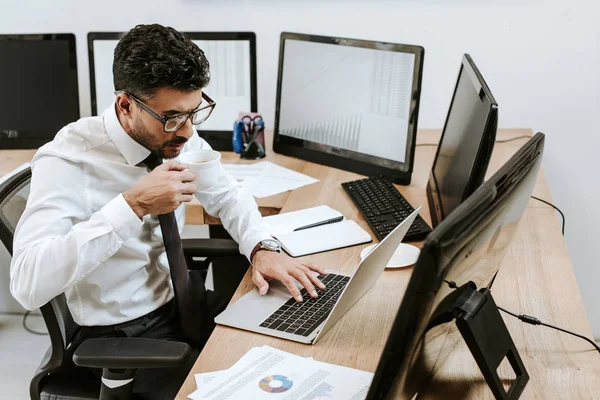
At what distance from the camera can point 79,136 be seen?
1465mm

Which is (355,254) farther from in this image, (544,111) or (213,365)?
(544,111)

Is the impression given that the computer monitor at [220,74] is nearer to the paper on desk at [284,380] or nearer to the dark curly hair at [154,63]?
the dark curly hair at [154,63]

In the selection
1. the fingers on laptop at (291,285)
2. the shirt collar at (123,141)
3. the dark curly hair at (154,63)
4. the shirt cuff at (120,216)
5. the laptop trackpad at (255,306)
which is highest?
the dark curly hair at (154,63)

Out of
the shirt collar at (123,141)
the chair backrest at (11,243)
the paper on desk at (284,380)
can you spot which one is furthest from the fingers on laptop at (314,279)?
the chair backrest at (11,243)

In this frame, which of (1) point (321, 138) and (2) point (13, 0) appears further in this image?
(2) point (13, 0)

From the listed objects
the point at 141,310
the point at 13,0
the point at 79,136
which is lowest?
the point at 141,310

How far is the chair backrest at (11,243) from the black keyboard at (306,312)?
50 centimetres

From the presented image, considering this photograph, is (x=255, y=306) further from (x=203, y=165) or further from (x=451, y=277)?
(x=451, y=277)

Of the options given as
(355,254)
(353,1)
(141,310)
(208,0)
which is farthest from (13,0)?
(355,254)

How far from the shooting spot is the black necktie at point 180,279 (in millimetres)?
1541

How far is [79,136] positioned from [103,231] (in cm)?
28

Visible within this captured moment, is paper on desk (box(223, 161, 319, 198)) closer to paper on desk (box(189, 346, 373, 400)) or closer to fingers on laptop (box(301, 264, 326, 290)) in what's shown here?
fingers on laptop (box(301, 264, 326, 290))

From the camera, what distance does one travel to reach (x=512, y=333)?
4.30 ft

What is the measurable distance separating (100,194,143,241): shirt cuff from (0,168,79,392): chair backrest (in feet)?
0.79
